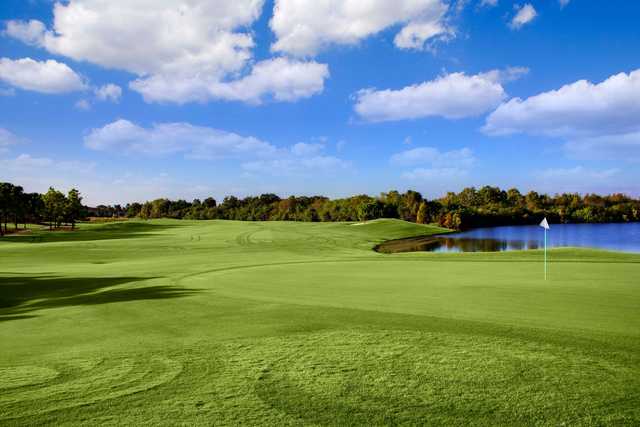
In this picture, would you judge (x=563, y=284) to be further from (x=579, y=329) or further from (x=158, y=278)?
(x=158, y=278)

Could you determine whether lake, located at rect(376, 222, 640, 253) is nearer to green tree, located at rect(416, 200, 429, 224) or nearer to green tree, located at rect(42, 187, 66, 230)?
green tree, located at rect(416, 200, 429, 224)

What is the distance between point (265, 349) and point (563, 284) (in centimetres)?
1052

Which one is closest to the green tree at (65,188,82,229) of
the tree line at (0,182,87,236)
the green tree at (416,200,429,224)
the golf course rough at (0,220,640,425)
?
the tree line at (0,182,87,236)

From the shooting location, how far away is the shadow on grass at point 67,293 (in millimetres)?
12227

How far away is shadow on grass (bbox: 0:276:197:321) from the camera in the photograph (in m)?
12.2

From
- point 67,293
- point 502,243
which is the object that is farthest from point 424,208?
point 67,293

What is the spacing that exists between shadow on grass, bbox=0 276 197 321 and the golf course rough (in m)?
0.16

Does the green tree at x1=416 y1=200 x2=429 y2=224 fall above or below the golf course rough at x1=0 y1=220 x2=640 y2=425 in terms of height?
above

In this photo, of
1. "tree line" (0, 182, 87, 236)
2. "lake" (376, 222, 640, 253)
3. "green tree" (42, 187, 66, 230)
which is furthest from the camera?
"green tree" (42, 187, 66, 230)

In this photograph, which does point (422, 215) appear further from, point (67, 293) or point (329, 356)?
point (329, 356)

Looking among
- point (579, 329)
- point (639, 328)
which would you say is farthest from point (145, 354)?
point (639, 328)

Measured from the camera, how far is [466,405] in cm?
472

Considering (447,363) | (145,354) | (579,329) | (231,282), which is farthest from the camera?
(231,282)

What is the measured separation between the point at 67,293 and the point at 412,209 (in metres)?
115
